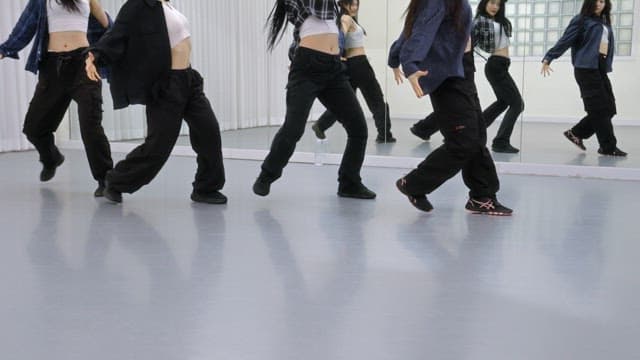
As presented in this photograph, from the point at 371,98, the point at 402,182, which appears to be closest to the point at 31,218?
the point at 402,182

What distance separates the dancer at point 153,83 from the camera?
4035 mm

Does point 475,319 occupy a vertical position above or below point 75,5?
below

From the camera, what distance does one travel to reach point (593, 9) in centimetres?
548

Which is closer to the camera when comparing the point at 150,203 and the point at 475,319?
the point at 475,319

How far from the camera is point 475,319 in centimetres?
241

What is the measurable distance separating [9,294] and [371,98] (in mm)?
3932

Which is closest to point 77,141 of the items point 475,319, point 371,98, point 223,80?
point 223,80

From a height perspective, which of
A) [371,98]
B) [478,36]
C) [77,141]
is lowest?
[77,141]

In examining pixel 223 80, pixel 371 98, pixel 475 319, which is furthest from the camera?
pixel 223 80

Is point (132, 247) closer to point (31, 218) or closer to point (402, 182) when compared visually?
point (31, 218)

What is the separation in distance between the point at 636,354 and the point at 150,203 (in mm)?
2955

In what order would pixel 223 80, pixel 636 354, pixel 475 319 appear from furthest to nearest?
1. pixel 223 80
2. pixel 475 319
3. pixel 636 354

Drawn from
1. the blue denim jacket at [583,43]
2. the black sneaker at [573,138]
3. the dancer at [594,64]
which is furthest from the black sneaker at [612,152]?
the blue denim jacket at [583,43]

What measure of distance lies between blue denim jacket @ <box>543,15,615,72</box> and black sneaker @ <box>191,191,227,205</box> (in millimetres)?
2497
